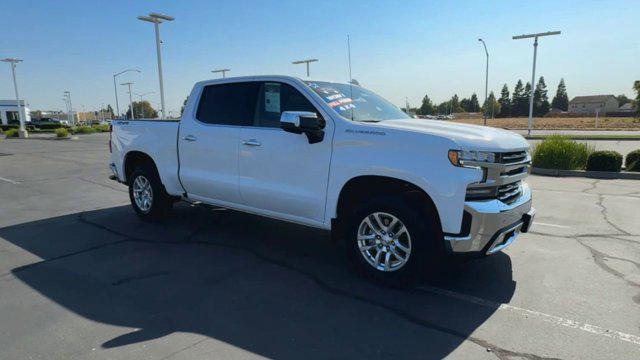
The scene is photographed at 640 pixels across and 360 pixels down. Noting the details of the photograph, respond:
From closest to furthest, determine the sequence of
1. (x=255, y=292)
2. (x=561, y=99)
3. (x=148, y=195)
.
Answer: (x=255, y=292), (x=148, y=195), (x=561, y=99)

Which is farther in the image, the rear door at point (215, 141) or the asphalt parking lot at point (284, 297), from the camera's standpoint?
the rear door at point (215, 141)

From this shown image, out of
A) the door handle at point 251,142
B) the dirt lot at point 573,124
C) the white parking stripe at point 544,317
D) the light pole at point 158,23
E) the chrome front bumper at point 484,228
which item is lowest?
the dirt lot at point 573,124

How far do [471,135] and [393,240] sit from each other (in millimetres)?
1170

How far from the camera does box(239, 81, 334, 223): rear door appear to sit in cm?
445

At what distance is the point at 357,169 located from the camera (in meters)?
4.12

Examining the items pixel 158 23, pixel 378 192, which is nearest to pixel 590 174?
pixel 378 192

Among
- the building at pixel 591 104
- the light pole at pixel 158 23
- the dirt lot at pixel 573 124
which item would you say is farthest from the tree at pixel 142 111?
the building at pixel 591 104

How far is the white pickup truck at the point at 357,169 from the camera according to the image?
3695 millimetres

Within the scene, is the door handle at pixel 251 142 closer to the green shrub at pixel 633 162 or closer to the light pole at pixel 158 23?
the green shrub at pixel 633 162

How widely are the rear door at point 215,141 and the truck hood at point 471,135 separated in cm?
186

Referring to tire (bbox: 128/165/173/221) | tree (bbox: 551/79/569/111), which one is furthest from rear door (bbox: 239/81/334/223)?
tree (bbox: 551/79/569/111)

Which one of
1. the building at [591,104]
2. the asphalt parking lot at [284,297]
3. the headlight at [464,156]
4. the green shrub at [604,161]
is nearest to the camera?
the asphalt parking lot at [284,297]

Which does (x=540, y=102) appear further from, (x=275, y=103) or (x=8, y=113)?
(x=275, y=103)

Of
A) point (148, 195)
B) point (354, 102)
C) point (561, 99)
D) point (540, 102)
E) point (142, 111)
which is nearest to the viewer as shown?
point (354, 102)
